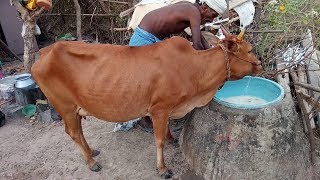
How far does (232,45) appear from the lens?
139 inches

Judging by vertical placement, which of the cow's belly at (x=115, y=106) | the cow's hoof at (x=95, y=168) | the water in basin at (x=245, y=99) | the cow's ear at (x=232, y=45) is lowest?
the cow's hoof at (x=95, y=168)

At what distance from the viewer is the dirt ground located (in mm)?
4367

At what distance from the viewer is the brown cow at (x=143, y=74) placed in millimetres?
3578

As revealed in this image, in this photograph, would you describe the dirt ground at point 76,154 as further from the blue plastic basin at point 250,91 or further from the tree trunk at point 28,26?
the tree trunk at point 28,26

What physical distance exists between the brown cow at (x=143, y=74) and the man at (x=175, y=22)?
504 mm

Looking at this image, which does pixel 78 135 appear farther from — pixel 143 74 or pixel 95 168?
pixel 143 74

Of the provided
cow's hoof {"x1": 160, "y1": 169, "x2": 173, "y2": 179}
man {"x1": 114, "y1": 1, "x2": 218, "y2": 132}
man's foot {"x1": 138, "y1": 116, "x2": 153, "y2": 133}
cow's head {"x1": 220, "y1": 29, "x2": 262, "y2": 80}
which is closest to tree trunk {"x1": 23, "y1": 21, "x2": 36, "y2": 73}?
man {"x1": 114, "y1": 1, "x2": 218, "y2": 132}

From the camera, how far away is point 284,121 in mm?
3619

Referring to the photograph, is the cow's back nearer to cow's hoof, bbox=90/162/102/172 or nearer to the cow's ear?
the cow's ear

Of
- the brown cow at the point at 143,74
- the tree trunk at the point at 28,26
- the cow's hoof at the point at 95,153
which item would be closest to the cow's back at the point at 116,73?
the brown cow at the point at 143,74

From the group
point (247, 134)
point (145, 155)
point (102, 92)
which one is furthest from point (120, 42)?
point (247, 134)

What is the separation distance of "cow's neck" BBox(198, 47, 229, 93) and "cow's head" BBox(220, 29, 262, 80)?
A: 66 mm

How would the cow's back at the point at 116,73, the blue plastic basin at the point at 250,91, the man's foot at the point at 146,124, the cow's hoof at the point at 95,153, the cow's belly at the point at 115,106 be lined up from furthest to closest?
the man's foot at the point at 146,124
the cow's hoof at the point at 95,153
the blue plastic basin at the point at 250,91
the cow's belly at the point at 115,106
the cow's back at the point at 116,73

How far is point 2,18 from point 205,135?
5.97 metres
